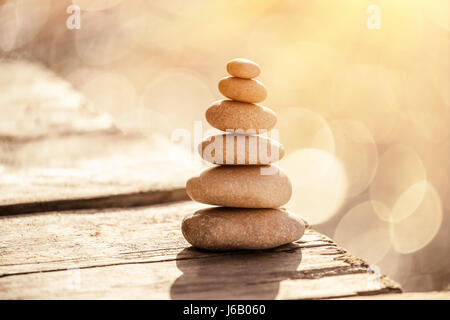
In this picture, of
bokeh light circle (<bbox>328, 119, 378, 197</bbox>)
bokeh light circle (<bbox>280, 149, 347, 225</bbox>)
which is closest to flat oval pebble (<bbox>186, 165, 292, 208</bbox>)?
bokeh light circle (<bbox>280, 149, 347, 225</bbox>)

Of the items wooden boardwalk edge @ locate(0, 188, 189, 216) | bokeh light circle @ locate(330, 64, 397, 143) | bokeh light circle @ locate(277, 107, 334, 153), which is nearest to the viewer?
wooden boardwalk edge @ locate(0, 188, 189, 216)

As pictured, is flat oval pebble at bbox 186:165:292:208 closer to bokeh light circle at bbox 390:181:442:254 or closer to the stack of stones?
the stack of stones

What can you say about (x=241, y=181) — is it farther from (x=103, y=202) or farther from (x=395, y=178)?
(x=395, y=178)

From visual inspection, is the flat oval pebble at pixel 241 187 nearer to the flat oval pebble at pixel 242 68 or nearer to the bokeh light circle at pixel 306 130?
the flat oval pebble at pixel 242 68

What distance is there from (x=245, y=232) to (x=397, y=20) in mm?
5568

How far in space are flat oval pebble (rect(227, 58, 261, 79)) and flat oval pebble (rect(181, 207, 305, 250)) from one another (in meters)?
0.61

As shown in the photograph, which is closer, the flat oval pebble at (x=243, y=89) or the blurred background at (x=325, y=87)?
the flat oval pebble at (x=243, y=89)

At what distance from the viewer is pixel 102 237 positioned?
213cm

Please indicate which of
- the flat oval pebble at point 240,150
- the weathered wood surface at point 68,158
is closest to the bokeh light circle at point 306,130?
the weathered wood surface at point 68,158

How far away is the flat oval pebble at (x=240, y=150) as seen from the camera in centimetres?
196

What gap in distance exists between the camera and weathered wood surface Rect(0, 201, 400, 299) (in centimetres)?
145

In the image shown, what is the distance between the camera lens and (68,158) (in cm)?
396
